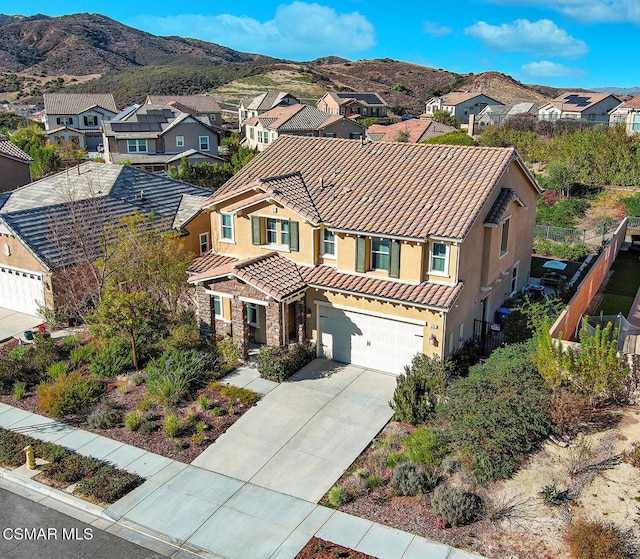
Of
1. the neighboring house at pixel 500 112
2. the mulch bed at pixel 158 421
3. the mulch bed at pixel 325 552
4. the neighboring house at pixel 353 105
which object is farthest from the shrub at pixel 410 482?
the neighboring house at pixel 353 105

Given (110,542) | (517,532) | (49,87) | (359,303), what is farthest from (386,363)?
(49,87)

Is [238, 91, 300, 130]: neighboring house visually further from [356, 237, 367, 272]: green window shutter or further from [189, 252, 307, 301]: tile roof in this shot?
[356, 237, 367, 272]: green window shutter

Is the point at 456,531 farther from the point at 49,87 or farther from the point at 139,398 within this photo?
the point at 49,87

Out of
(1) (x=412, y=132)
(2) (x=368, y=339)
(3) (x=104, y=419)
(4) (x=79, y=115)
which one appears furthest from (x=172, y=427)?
(4) (x=79, y=115)

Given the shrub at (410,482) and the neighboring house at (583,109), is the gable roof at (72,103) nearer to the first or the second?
the neighboring house at (583,109)

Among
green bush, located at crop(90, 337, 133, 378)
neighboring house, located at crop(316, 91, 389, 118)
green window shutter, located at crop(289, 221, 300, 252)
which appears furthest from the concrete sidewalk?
neighboring house, located at crop(316, 91, 389, 118)

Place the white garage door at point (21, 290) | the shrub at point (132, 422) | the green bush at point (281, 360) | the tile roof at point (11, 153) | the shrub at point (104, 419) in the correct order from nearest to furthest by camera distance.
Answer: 1. the shrub at point (132, 422)
2. the shrub at point (104, 419)
3. the green bush at point (281, 360)
4. the white garage door at point (21, 290)
5. the tile roof at point (11, 153)
